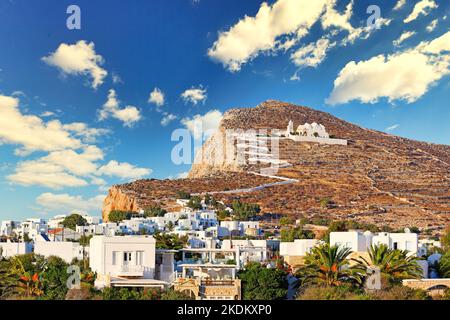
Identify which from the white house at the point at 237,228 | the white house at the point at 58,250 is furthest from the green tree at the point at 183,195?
the white house at the point at 58,250

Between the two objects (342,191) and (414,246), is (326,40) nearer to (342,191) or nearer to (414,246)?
(342,191)

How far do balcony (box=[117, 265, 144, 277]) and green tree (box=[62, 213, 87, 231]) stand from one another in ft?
121

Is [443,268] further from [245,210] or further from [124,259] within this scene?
[245,210]

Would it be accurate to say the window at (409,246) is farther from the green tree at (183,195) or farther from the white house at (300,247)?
the green tree at (183,195)

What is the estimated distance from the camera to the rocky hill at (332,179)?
73.4 m

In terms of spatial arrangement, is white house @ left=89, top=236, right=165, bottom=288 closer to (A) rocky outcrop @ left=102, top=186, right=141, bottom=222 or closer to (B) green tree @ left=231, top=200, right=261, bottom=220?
(B) green tree @ left=231, top=200, right=261, bottom=220

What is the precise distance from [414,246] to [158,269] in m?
12.4

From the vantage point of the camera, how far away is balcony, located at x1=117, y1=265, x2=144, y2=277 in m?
26.0

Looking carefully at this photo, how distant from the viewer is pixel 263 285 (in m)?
26.2

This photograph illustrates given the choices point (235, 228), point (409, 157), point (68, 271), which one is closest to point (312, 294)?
point (68, 271)

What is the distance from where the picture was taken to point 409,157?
102188 millimetres

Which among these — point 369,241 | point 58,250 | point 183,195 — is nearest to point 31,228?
point 183,195

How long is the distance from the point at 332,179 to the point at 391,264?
60186 millimetres

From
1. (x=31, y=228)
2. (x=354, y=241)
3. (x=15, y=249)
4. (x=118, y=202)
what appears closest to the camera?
(x=354, y=241)
